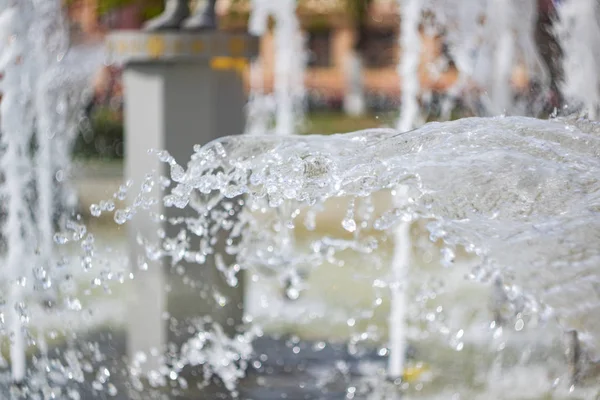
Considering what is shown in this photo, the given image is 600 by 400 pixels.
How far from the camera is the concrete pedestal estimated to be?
16.3 ft

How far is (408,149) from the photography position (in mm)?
3049

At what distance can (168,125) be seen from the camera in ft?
16.4

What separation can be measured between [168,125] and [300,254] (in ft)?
9.67

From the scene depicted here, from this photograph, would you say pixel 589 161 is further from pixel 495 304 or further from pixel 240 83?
pixel 495 304

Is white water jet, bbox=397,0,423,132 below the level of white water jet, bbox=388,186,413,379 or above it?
above

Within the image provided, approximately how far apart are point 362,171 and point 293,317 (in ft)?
11.0

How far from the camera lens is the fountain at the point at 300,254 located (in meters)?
2.99

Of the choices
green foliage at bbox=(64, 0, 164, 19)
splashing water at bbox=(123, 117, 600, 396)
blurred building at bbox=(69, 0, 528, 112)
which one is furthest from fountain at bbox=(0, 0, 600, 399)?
blurred building at bbox=(69, 0, 528, 112)

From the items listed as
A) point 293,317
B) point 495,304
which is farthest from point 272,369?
point 495,304

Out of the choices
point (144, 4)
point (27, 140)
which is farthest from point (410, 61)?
point (144, 4)

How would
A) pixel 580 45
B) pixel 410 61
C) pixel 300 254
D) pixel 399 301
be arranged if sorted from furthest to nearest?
pixel 300 254 → pixel 580 45 → pixel 410 61 → pixel 399 301

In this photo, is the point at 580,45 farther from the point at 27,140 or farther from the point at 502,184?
the point at 502,184

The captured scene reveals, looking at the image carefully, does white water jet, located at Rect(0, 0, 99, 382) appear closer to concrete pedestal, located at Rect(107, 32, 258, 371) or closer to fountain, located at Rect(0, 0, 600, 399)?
fountain, located at Rect(0, 0, 600, 399)

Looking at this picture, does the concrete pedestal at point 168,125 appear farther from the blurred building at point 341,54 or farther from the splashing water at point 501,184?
the blurred building at point 341,54
